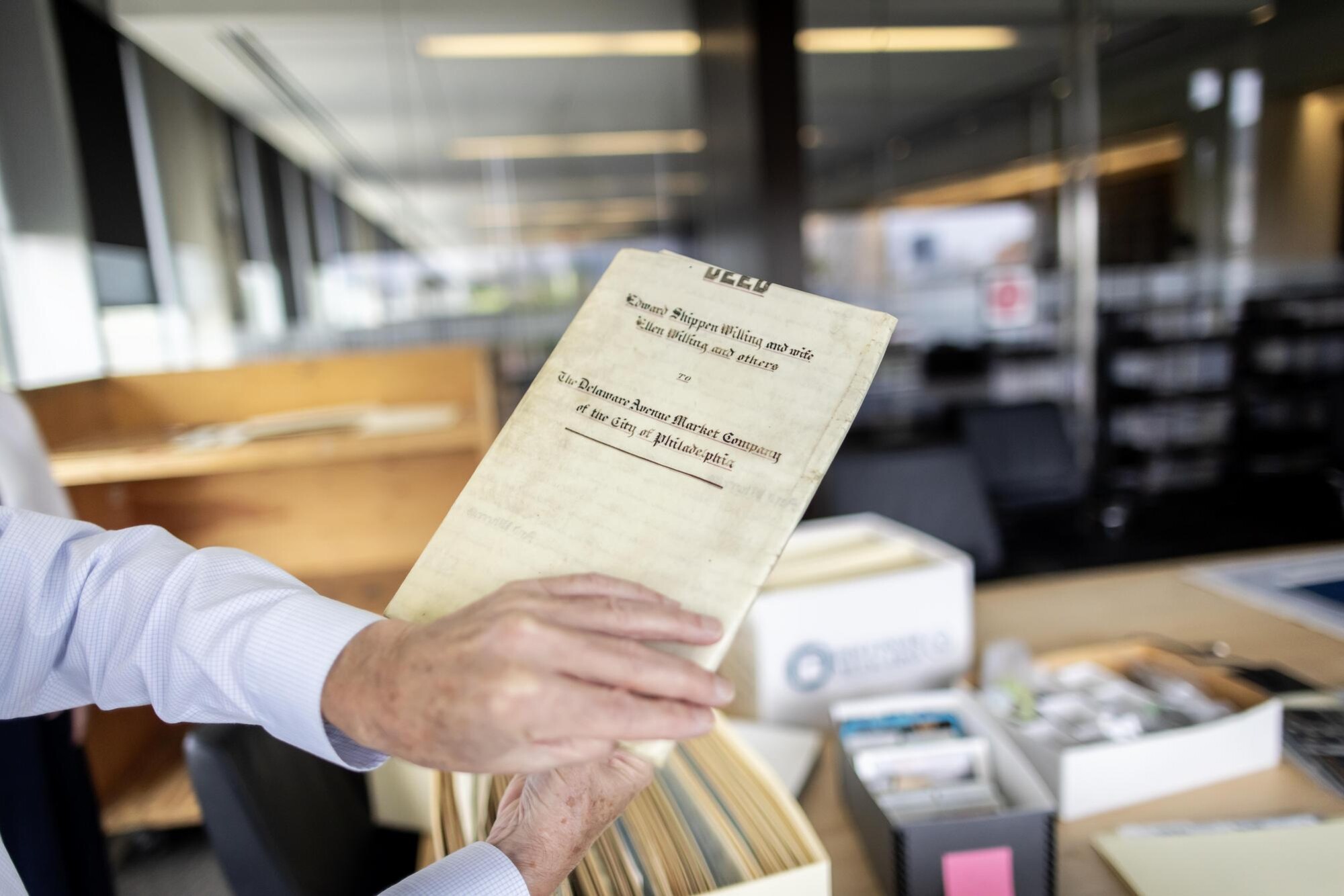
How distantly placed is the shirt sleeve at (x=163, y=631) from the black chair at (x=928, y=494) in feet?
5.45

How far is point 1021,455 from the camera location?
3561mm

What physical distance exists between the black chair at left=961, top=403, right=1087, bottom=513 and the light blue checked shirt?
130 inches

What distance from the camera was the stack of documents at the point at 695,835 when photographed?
64 cm

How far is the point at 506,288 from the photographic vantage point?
447cm

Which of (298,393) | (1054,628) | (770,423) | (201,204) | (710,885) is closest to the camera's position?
(770,423)

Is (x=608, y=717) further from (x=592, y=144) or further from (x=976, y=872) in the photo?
(x=592, y=144)

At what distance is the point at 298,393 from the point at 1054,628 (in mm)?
2162

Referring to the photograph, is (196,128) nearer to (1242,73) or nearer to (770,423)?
(770,423)

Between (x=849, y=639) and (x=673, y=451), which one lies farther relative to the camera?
(x=849, y=639)

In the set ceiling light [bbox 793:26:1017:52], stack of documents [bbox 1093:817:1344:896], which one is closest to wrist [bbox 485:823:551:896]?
stack of documents [bbox 1093:817:1344:896]

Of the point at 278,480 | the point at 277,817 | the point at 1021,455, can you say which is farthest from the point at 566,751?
the point at 1021,455

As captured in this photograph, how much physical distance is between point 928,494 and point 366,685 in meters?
1.87

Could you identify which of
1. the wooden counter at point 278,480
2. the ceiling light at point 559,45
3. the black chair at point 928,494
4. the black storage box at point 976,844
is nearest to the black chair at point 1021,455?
the black chair at point 928,494

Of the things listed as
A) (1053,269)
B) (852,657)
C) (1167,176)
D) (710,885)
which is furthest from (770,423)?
(1167,176)
